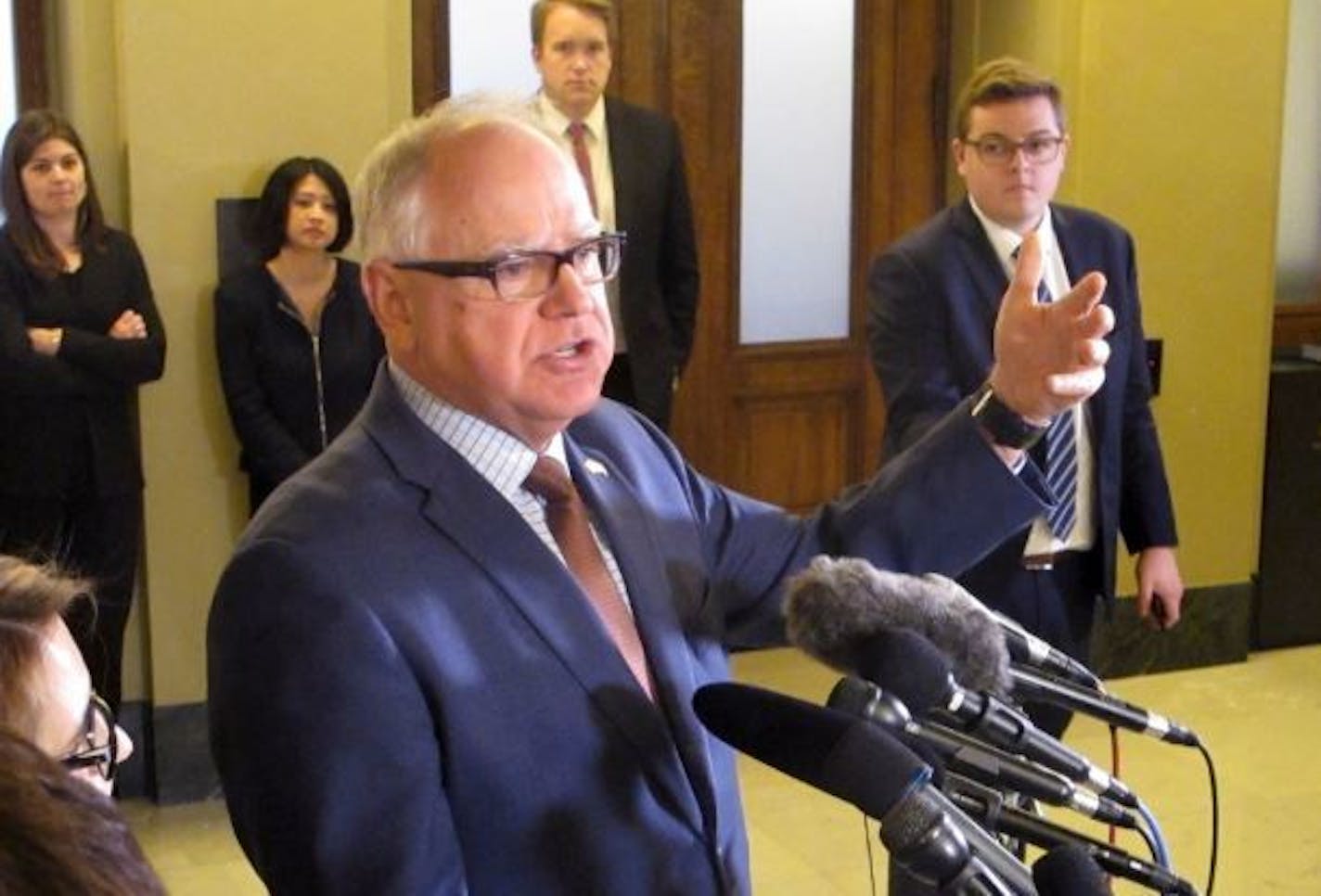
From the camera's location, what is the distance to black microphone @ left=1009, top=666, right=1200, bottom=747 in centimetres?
186

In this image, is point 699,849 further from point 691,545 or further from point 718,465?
point 718,465

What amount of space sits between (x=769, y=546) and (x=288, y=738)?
69 centimetres

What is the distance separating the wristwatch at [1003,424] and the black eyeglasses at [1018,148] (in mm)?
1409

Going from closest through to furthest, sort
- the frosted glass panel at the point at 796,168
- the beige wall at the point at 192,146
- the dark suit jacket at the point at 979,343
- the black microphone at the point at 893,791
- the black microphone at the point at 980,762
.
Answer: the black microphone at the point at 893,791 < the black microphone at the point at 980,762 < the dark suit jacket at the point at 979,343 < the beige wall at the point at 192,146 < the frosted glass panel at the point at 796,168

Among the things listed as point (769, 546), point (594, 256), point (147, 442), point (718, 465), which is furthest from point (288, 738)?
point (718, 465)

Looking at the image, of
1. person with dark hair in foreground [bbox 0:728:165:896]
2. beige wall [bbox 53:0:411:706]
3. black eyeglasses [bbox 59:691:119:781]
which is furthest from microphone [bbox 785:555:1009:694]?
beige wall [bbox 53:0:411:706]

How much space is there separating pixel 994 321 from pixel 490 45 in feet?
7.63

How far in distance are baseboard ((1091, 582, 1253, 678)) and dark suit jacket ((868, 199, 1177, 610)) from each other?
7.02 ft

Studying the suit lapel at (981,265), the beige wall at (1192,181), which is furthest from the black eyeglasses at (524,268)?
the beige wall at (1192,181)

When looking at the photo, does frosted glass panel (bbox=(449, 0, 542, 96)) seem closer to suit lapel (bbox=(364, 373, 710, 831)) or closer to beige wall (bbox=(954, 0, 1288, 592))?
beige wall (bbox=(954, 0, 1288, 592))

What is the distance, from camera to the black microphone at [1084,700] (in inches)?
73.1

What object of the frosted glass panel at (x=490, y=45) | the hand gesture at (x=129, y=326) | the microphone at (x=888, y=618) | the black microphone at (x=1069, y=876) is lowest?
the black microphone at (x=1069, y=876)

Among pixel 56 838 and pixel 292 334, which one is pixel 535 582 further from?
pixel 292 334

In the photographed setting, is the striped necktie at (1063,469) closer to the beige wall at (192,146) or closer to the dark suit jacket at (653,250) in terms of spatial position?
the dark suit jacket at (653,250)
